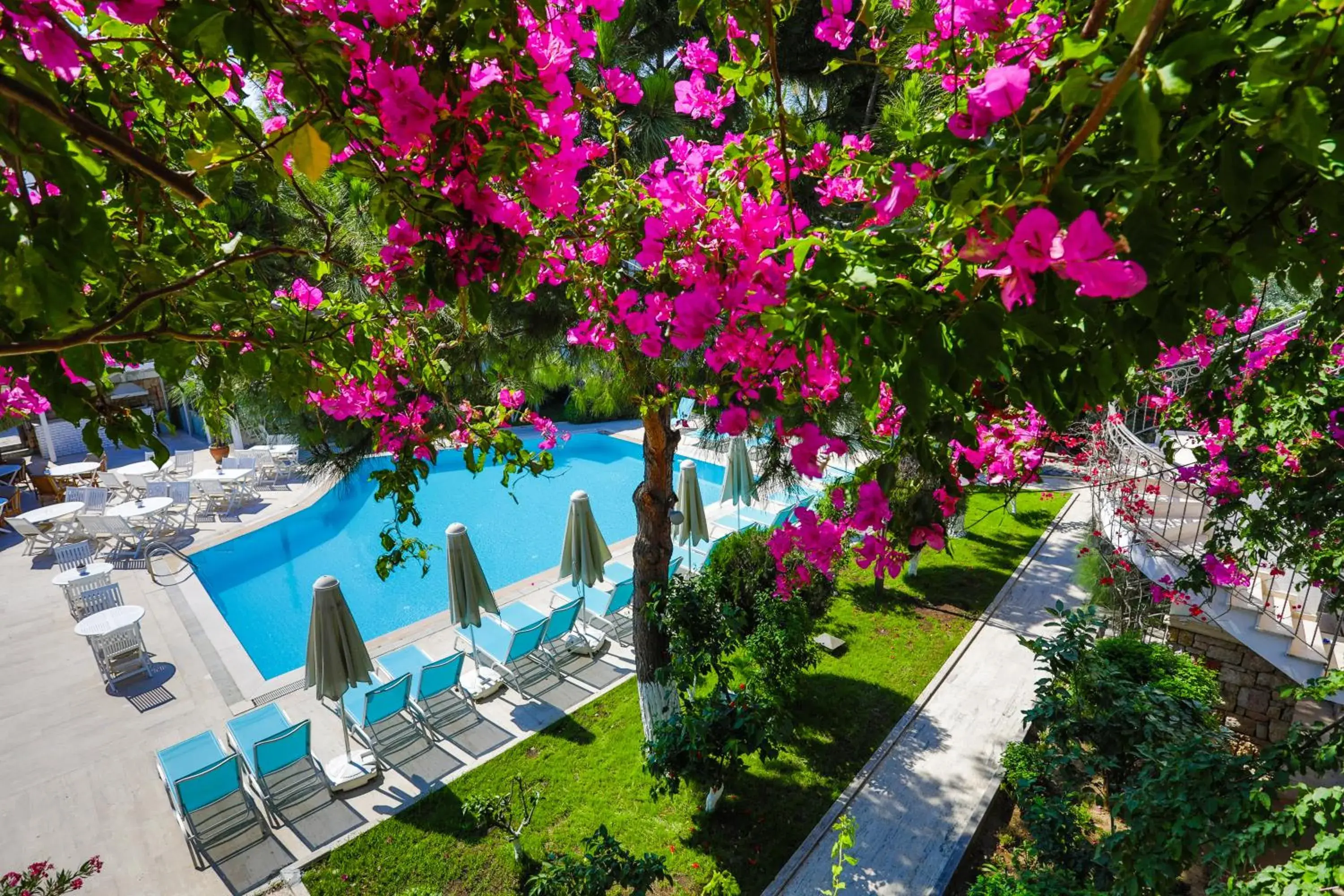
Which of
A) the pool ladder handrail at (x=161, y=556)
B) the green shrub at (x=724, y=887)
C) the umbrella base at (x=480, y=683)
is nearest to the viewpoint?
the green shrub at (x=724, y=887)

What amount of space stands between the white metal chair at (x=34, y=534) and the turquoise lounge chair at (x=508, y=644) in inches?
297

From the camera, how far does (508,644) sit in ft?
22.1

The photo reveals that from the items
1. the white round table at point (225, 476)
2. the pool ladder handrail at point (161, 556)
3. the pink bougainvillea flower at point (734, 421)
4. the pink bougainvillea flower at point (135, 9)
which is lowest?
the pool ladder handrail at point (161, 556)

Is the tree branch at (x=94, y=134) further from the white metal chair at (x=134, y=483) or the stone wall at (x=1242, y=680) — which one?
the white metal chair at (x=134, y=483)

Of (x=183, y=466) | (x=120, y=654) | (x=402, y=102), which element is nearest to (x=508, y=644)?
(x=120, y=654)

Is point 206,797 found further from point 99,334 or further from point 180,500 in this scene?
point 180,500

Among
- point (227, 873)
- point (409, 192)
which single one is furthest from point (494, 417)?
point (227, 873)

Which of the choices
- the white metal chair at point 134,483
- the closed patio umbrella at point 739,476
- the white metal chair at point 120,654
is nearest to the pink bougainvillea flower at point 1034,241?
the closed patio umbrella at point 739,476

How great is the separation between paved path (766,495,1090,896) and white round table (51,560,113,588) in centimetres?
856

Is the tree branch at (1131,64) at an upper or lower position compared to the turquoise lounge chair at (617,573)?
upper

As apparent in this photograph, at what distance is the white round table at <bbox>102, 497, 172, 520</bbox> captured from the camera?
10.2 m

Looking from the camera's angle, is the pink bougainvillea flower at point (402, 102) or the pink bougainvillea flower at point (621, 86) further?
the pink bougainvillea flower at point (621, 86)

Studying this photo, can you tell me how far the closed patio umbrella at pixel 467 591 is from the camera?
250 inches

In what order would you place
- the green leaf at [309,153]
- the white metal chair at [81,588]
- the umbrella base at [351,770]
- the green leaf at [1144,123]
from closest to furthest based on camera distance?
the green leaf at [1144,123] → the green leaf at [309,153] → the umbrella base at [351,770] → the white metal chair at [81,588]
